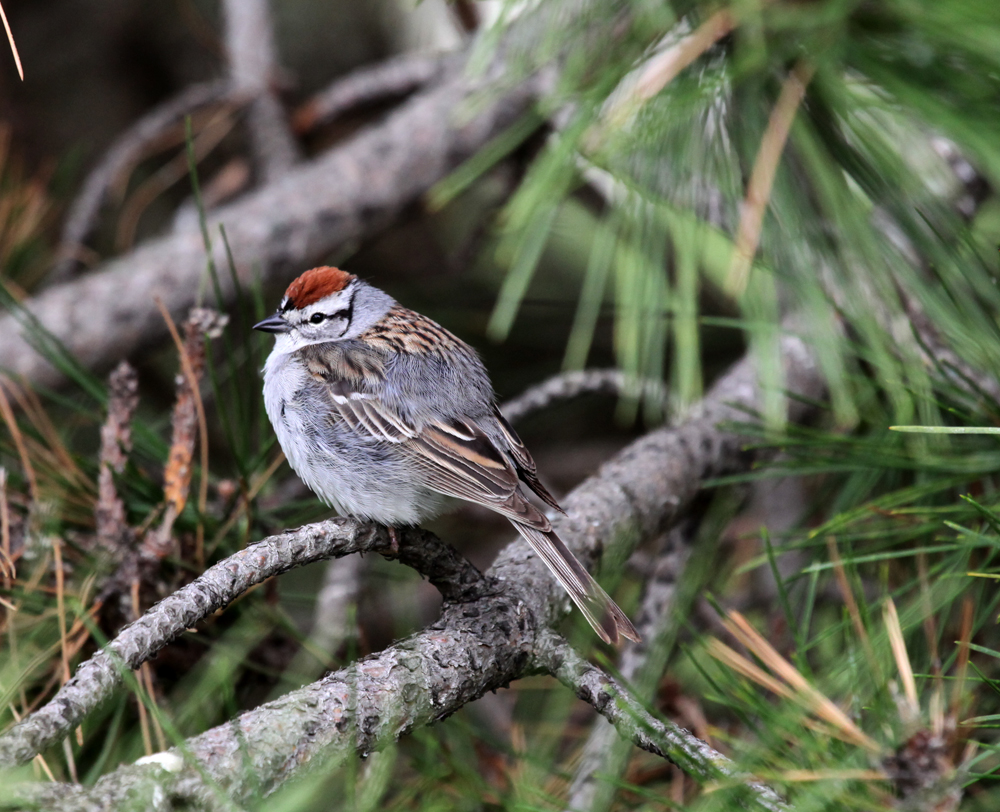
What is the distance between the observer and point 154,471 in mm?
2076

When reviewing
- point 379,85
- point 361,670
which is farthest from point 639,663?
point 379,85

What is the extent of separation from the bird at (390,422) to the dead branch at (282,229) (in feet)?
1.58

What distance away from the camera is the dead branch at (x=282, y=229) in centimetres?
269

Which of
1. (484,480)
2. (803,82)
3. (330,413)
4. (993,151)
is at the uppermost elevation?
(803,82)

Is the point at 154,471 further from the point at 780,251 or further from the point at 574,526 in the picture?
the point at 780,251

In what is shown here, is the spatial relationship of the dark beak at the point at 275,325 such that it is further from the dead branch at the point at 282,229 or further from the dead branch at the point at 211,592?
the dead branch at the point at 211,592

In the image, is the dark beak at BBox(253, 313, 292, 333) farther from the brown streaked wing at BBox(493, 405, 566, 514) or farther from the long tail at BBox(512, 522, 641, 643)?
the long tail at BBox(512, 522, 641, 643)

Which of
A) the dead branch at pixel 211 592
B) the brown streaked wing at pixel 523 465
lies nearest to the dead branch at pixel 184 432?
the dead branch at pixel 211 592

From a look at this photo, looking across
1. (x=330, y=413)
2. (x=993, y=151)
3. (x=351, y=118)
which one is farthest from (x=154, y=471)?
(x=351, y=118)

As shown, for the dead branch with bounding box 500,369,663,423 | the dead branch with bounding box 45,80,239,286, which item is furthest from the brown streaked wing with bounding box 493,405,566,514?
the dead branch with bounding box 45,80,239,286

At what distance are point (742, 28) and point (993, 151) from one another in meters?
0.49

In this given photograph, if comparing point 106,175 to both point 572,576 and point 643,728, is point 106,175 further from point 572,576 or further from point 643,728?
point 643,728

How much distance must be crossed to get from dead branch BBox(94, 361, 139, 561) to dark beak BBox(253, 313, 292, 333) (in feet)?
2.13

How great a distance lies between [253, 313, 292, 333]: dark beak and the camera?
232 cm
